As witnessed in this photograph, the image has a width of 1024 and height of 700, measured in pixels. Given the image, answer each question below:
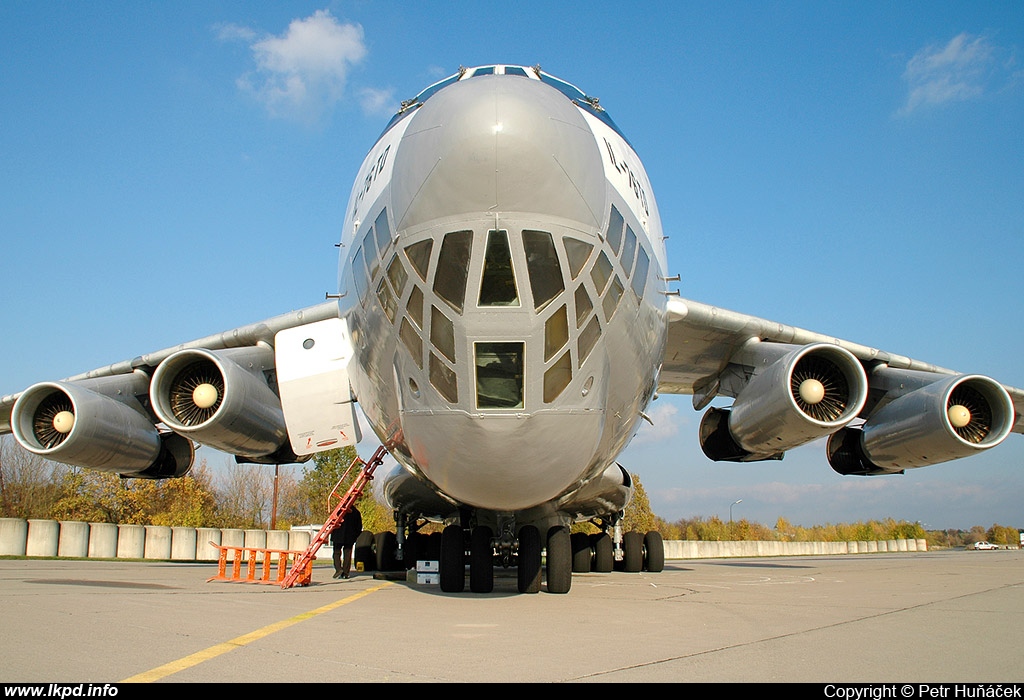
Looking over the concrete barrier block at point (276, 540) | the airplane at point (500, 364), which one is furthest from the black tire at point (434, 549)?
the concrete barrier block at point (276, 540)

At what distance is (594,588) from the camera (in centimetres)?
1010

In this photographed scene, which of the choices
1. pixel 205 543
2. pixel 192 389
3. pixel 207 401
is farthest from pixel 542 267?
pixel 205 543

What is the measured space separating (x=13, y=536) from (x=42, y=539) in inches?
29.5

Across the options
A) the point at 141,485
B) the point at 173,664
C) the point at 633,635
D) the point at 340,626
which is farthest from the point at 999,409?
the point at 141,485

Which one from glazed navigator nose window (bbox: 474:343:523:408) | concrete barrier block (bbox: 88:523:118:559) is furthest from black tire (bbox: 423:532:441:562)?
concrete barrier block (bbox: 88:523:118:559)

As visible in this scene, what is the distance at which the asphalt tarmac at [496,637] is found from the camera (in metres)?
3.71

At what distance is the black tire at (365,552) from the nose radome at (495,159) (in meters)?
9.67

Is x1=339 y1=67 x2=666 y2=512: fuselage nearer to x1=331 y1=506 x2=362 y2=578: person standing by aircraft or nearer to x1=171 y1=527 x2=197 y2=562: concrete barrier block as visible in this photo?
x1=331 y1=506 x2=362 y2=578: person standing by aircraft

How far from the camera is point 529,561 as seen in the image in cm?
888

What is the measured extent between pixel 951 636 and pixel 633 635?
2.10 m

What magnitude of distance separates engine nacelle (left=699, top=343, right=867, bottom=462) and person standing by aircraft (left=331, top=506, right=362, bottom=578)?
249 inches

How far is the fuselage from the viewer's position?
5.69 meters

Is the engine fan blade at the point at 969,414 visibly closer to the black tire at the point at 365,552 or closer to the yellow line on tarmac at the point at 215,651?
the yellow line on tarmac at the point at 215,651

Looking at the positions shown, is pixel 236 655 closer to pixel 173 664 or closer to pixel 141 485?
pixel 173 664
